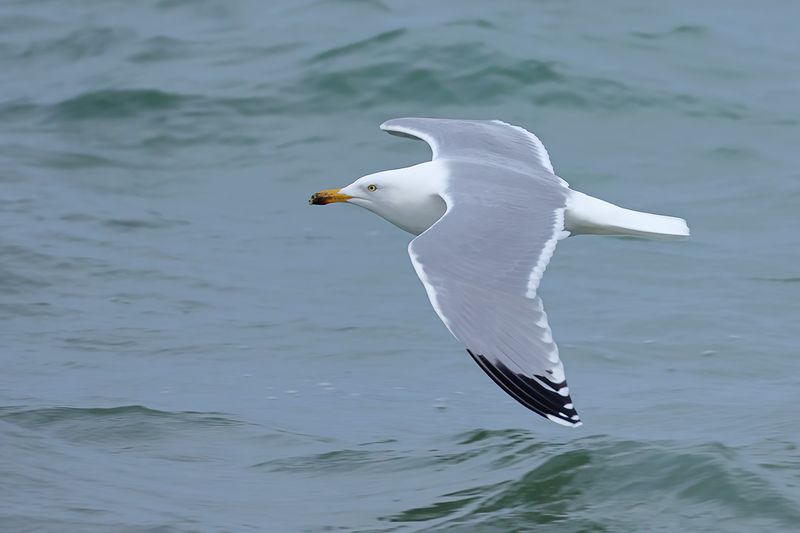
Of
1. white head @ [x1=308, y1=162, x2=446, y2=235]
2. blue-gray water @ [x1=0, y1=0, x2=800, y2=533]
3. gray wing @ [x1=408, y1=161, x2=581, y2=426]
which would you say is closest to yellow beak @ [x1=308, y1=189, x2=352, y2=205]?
white head @ [x1=308, y1=162, x2=446, y2=235]

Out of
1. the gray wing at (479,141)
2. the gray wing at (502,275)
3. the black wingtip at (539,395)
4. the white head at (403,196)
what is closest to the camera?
the black wingtip at (539,395)

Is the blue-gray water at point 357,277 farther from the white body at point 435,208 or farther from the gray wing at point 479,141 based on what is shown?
the gray wing at point 479,141

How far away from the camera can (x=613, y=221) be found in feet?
18.5

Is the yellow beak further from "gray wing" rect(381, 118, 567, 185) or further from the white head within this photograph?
"gray wing" rect(381, 118, 567, 185)

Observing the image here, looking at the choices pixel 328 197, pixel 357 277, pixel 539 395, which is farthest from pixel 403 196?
pixel 357 277

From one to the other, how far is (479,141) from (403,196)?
0.90 metres

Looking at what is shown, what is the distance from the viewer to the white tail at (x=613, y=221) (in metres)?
5.60

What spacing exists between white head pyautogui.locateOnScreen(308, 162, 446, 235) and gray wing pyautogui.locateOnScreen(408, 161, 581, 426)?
0.13 m

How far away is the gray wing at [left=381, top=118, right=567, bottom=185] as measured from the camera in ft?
20.9

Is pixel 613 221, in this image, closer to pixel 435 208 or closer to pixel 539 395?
pixel 435 208

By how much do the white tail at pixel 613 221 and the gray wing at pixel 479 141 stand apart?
1.72 feet

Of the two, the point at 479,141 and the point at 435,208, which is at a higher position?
the point at 479,141

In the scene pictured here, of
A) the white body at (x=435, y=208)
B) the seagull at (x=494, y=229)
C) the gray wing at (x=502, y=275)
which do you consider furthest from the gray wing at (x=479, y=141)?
the gray wing at (x=502, y=275)

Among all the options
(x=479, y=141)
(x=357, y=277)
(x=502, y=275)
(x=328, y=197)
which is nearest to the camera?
(x=502, y=275)
